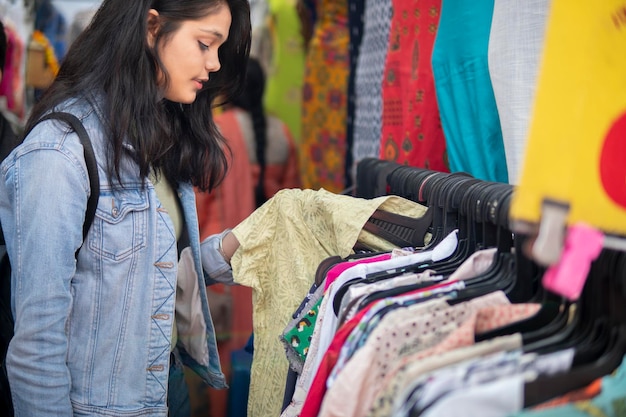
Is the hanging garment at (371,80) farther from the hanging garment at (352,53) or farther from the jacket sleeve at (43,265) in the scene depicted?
the jacket sleeve at (43,265)

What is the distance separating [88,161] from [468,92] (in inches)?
35.4

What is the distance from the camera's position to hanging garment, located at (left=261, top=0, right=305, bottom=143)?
3.83 metres

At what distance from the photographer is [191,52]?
1.63 metres

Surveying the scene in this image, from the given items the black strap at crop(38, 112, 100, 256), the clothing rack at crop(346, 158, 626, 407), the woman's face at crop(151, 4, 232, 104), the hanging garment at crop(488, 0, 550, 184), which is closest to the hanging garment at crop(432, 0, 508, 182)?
the hanging garment at crop(488, 0, 550, 184)

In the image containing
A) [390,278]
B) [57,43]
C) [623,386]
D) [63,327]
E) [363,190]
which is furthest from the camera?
[57,43]

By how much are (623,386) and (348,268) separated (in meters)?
0.60

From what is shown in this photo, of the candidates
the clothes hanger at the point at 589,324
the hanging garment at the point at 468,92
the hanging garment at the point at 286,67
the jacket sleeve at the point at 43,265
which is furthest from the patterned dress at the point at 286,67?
the clothes hanger at the point at 589,324

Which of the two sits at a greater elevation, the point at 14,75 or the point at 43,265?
the point at 14,75

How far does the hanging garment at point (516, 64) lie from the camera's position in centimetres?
150

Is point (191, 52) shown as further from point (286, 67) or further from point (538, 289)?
Answer: point (286, 67)

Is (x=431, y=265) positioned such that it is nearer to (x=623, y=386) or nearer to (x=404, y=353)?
(x=404, y=353)

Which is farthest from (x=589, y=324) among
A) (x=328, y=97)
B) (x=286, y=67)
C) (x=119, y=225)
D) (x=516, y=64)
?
(x=286, y=67)

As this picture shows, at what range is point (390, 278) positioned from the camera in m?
1.31

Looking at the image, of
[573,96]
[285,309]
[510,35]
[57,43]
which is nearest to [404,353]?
[573,96]
